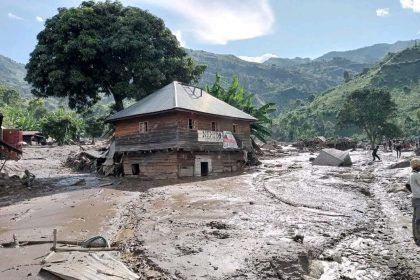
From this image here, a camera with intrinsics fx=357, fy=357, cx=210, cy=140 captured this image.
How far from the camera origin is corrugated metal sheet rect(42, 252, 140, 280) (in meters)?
6.95

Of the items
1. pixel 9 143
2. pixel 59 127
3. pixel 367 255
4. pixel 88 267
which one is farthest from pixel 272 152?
pixel 88 267

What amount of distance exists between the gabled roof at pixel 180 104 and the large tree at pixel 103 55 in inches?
184

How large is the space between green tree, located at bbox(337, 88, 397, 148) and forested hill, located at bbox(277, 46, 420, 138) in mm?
25018

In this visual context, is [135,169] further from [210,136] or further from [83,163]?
[83,163]

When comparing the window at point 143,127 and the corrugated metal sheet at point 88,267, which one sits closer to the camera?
the corrugated metal sheet at point 88,267

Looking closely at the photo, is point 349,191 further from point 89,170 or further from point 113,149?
point 89,170

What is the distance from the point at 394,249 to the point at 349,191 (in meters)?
8.68

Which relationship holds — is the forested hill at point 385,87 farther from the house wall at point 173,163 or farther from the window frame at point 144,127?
the window frame at point 144,127

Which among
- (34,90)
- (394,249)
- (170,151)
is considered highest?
(34,90)

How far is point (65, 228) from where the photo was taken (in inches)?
451

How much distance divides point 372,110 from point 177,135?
55.2 meters

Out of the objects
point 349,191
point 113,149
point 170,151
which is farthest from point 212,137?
point 349,191

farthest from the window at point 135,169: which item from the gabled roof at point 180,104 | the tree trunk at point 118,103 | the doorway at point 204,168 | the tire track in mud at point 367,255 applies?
the tire track in mud at point 367,255

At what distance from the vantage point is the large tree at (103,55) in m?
30.5
